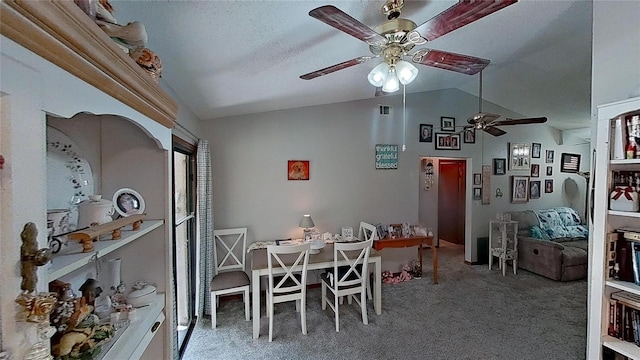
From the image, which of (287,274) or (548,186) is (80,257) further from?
(548,186)

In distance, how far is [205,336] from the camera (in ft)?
9.59

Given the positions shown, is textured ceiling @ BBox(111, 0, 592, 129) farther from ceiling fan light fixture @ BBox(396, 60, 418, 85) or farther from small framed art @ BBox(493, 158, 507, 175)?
small framed art @ BBox(493, 158, 507, 175)

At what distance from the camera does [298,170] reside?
423cm

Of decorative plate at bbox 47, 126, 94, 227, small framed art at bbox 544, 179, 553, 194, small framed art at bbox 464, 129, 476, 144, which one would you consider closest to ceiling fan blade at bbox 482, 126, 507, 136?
small framed art at bbox 464, 129, 476, 144

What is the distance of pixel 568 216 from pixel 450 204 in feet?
6.96

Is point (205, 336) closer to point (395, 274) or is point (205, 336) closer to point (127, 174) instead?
point (127, 174)

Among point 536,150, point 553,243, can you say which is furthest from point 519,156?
point 553,243

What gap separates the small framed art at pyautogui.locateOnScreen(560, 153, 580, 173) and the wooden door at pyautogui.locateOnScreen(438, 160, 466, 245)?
1.99 meters

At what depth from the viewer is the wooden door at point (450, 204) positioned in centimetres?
670

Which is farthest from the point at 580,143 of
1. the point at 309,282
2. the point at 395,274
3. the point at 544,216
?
the point at 309,282

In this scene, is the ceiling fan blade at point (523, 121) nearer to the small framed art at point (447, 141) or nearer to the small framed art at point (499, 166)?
the small framed art at point (447, 141)

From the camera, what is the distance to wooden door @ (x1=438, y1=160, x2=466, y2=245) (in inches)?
264

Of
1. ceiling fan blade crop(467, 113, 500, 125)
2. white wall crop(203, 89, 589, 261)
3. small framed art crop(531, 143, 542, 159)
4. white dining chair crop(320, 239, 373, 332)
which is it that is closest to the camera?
white dining chair crop(320, 239, 373, 332)

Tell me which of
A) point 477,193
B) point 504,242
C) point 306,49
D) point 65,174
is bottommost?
point 504,242
